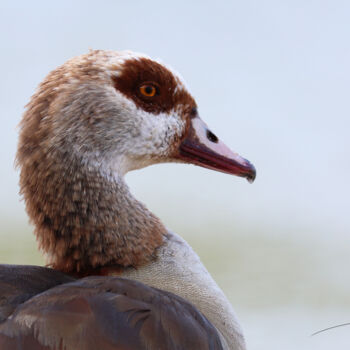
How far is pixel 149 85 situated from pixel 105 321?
501 mm

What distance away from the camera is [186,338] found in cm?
113

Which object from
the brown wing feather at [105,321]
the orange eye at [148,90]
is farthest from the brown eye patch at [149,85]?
the brown wing feather at [105,321]

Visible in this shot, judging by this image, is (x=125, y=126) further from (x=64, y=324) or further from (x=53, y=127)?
(x=64, y=324)

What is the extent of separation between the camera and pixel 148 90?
1.45m

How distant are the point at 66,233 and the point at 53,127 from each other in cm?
17

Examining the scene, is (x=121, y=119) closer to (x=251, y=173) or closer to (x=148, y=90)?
(x=148, y=90)

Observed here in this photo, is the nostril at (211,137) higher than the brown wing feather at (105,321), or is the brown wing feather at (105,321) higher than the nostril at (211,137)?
the nostril at (211,137)

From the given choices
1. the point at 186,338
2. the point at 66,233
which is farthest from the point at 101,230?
the point at 186,338

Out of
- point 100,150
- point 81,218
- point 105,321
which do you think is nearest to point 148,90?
point 100,150

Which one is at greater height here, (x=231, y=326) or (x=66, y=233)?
(x=66, y=233)

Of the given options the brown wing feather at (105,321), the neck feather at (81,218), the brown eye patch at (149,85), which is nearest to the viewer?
the brown wing feather at (105,321)

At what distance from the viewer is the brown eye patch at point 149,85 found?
143 cm

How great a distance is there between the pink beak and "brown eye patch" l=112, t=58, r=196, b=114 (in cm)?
7

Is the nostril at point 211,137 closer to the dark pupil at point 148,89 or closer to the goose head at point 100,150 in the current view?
the goose head at point 100,150
